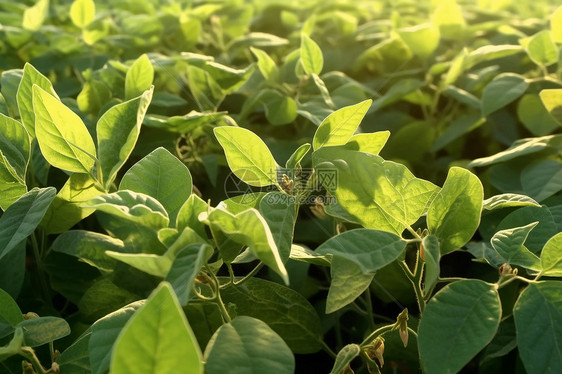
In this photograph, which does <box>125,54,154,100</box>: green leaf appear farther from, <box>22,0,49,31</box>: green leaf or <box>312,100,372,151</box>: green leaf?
<box>22,0,49,31</box>: green leaf

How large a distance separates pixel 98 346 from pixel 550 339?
1.52 ft

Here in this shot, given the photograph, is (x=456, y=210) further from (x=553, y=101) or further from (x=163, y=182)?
(x=553, y=101)

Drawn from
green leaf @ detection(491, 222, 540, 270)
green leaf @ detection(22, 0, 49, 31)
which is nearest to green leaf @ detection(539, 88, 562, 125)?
green leaf @ detection(491, 222, 540, 270)

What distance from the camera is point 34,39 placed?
1.68 meters

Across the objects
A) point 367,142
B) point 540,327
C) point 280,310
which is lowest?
point 280,310

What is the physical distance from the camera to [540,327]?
64 cm

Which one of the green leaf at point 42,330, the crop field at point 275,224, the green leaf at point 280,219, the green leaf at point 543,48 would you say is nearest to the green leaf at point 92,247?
the crop field at point 275,224

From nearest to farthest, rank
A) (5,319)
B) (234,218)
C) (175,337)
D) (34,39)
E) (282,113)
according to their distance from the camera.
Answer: (175,337)
(234,218)
(5,319)
(282,113)
(34,39)

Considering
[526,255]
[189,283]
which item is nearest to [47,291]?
[189,283]

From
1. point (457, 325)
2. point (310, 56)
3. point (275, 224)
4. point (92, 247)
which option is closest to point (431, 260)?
point (457, 325)

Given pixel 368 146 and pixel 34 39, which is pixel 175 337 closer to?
pixel 368 146

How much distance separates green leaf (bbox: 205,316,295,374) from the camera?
0.59 metres

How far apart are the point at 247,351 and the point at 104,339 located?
0.14m

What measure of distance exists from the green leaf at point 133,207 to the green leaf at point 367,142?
274 mm
